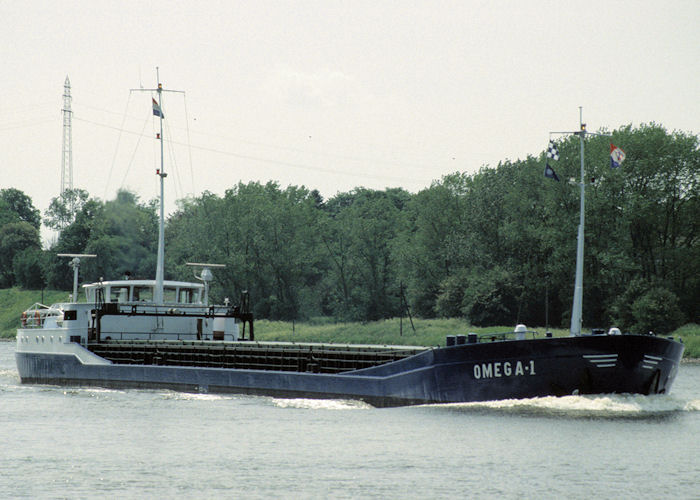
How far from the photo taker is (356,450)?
906 inches

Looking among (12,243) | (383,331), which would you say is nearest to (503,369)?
(383,331)

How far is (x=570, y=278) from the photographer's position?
74.8 metres

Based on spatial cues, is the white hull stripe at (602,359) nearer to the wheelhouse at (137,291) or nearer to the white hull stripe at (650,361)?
the white hull stripe at (650,361)

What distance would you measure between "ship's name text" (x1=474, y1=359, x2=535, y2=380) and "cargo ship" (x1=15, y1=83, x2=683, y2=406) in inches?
1.1

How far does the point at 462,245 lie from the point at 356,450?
62870 mm

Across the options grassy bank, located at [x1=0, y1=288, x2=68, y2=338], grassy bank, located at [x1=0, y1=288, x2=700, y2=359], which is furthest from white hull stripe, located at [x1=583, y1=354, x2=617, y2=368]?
grassy bank, located at [x1=0, y1=288, x2=68, y2=338]

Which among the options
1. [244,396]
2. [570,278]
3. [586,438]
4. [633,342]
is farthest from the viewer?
[570,278]

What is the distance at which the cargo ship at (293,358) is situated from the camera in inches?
1062

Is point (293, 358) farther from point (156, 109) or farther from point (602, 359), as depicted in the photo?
point (156, 109)

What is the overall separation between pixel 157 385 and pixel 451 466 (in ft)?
64.3

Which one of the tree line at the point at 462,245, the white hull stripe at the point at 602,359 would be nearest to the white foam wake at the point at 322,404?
the white hull stripe at the point at 602,359

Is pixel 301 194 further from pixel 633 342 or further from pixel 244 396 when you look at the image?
pixel 633 342

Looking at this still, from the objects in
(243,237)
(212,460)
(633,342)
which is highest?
(243,237)

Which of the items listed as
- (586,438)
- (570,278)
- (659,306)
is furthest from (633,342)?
(570,278)
